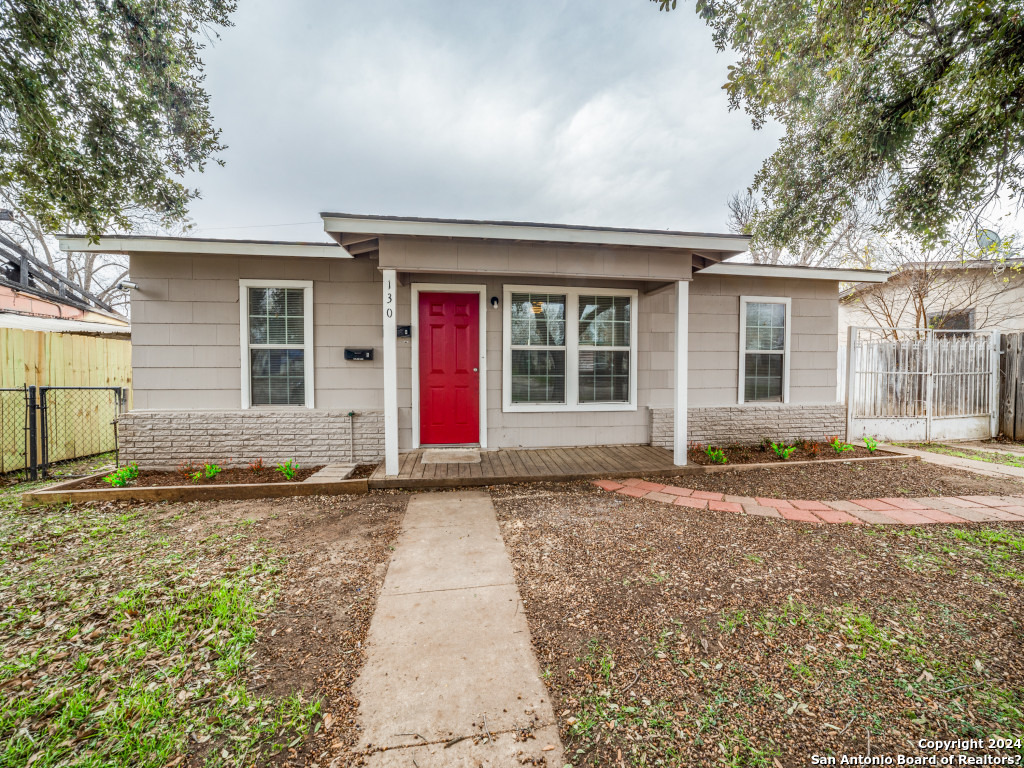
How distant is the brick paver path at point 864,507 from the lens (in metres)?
3.22

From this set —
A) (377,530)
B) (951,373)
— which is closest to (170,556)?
(377,530)

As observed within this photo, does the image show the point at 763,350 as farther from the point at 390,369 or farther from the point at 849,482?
the point at 390,369

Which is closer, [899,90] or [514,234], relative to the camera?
[899,90]

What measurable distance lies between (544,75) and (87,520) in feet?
36.3

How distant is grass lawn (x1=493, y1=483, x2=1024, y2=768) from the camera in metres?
1.34

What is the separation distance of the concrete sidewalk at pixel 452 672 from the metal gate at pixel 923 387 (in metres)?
6.29

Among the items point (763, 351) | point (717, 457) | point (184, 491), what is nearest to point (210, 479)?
point (184, 491)

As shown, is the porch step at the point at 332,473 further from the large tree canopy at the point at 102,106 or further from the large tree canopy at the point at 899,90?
the large tree canopy at the point at 899,90

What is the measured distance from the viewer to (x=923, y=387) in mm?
6020

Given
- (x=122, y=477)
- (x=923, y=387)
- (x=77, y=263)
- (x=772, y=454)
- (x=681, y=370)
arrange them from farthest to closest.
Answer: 1. (x=77, y=263)
2. (x=923, y=387)
3. (x=772, y=454)
4. (x=681, y=370)
5. (x=122, y=477)

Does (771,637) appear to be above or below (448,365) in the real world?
below

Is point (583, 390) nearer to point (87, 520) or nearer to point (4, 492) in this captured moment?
point (87, 520)

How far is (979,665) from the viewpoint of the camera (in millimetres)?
1647

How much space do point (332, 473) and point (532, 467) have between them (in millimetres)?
2189
